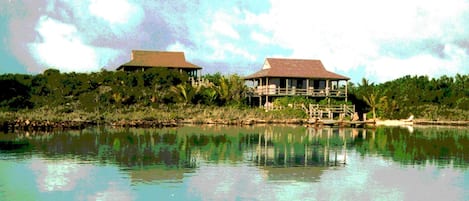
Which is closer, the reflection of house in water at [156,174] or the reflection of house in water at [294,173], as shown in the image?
the reflection of house in water at [156,174]

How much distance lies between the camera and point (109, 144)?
24.1 meters

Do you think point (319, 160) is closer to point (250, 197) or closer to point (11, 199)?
point (250, 197)

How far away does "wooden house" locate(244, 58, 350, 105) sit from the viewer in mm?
46969

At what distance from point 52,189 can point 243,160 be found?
7.23 m

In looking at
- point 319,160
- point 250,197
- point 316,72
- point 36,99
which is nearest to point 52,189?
point 250,197

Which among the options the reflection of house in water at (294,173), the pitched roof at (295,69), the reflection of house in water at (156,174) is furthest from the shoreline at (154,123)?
the reflection of house in water at (294,173)

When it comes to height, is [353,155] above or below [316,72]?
below

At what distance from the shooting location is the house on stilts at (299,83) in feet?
153

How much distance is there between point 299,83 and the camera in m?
48.1

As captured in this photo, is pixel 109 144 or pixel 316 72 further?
pixel 316 72

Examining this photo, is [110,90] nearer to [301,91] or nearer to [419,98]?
[301,91]

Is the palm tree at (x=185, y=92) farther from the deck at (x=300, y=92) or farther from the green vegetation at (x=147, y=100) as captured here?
the deck at (x=300, y=92)

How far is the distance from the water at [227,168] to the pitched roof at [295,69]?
63.1ft

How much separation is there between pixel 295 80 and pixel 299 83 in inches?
16.8
